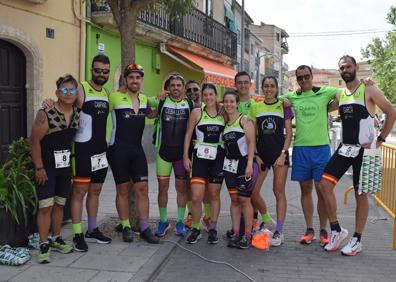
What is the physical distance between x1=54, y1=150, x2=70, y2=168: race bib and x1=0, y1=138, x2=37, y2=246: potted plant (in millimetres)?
553

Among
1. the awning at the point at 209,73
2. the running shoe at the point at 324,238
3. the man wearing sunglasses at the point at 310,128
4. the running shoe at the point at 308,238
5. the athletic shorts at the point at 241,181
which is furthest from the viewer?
the awning at the point at 209,73

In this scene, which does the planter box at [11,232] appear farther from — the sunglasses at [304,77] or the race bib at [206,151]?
the sunglasses at [304,77]

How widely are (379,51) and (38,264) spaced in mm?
34905

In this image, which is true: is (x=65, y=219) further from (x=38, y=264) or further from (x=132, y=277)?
(x=132, y=277)

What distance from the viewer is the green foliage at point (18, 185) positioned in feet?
15.9

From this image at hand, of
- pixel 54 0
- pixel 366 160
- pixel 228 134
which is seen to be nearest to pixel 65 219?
pixel 228 134

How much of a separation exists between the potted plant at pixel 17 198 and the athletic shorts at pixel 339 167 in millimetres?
3266

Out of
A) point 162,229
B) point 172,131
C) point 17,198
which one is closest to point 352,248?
point 162,229

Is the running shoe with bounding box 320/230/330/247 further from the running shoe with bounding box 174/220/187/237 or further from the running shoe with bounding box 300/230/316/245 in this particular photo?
the running shoe with bounding box 174/220/187/237

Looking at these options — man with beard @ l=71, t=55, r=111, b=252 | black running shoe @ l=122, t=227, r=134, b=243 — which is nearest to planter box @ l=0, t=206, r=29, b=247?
man with beard @ l=71, t=55, r=111, b=252

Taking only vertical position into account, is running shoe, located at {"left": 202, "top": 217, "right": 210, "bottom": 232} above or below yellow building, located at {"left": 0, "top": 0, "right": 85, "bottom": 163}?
below

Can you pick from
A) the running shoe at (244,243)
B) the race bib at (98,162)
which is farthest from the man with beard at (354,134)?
the race bib at (98,162)

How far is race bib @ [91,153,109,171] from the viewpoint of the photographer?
5074 mm

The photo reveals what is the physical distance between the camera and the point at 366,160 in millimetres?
5090
